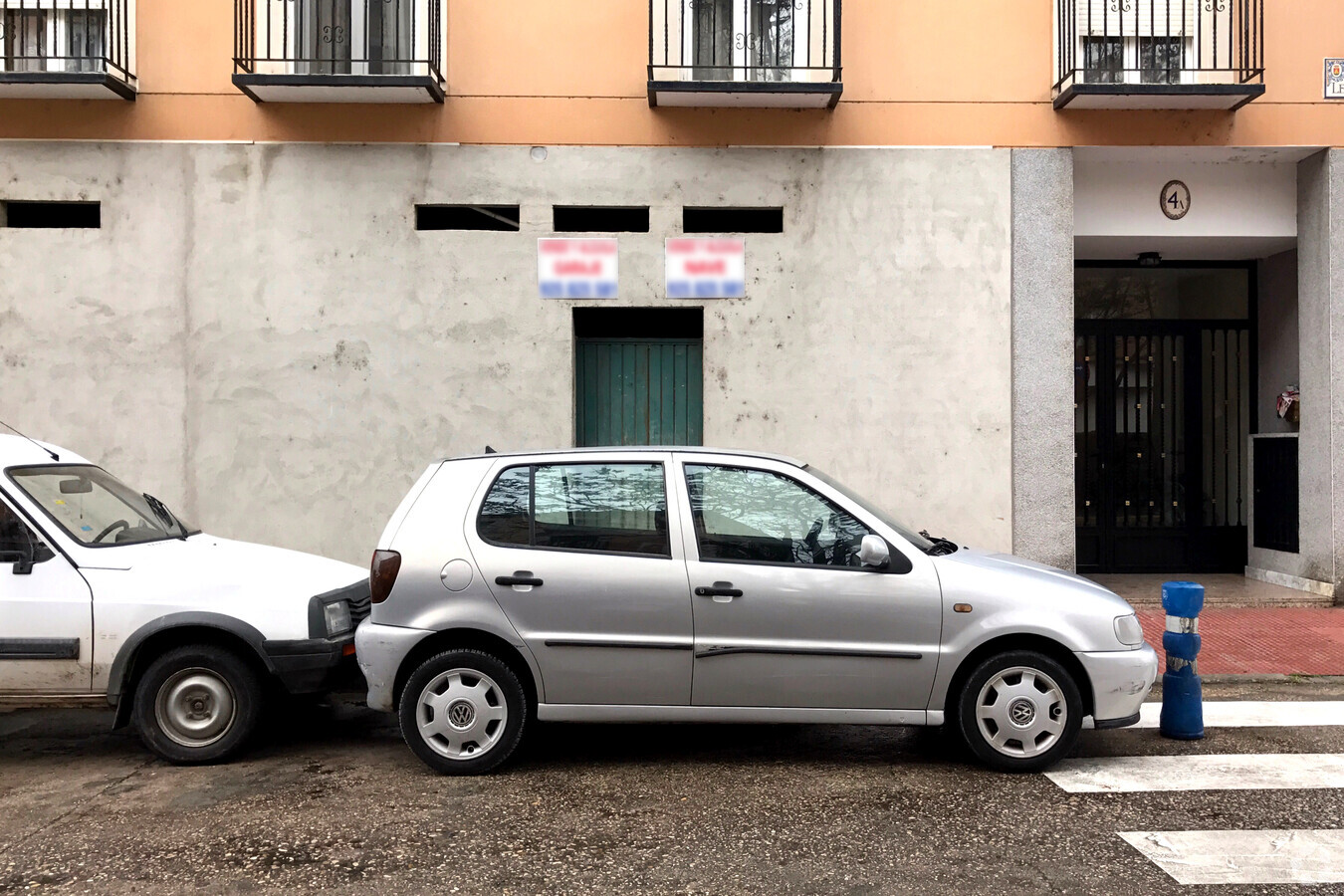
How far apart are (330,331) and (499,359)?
67.3 inches

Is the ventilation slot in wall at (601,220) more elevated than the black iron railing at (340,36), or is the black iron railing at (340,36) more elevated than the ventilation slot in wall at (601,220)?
the black iron railing at (340,36)

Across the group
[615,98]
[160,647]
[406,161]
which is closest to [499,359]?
[406,161]

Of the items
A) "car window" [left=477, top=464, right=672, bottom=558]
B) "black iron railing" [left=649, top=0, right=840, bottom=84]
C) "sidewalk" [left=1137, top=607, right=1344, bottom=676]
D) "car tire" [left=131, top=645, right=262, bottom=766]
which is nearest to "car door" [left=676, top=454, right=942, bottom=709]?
"car window" [left=477, top=464, right=672, bottom=558]

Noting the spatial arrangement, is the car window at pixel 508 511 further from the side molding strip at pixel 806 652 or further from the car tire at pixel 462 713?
the side molding strip at pixel 806 652

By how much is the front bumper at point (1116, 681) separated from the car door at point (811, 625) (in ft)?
2.73

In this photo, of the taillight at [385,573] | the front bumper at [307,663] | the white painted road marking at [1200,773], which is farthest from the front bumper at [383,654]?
the white painted road marking at [1200,773]

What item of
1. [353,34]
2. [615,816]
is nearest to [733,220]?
[353,34]

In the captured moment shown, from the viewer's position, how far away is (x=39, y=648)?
552cm

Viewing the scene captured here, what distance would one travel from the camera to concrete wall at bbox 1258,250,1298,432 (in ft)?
38.2

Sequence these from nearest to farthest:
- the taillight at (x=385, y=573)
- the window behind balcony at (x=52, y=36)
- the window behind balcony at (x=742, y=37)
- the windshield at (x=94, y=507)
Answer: the taillight at (x=385, y=573) < the windshield at (x=94, y=507) < the window behind balcony at (x=52, y=36) < the window behind balcony at (x=742, y=37)

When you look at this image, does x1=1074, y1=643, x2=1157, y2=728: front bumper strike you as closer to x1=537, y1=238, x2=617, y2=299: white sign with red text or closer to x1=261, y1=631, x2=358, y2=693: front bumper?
x1=261, y1=631, x2=358, y2=693: front bumper

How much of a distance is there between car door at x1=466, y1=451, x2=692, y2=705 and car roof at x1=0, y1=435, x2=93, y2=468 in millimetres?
2784

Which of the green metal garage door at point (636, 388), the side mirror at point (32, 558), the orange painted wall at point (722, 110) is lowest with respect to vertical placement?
the side mirror at point (32, 558)

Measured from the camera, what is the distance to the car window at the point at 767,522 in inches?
212
